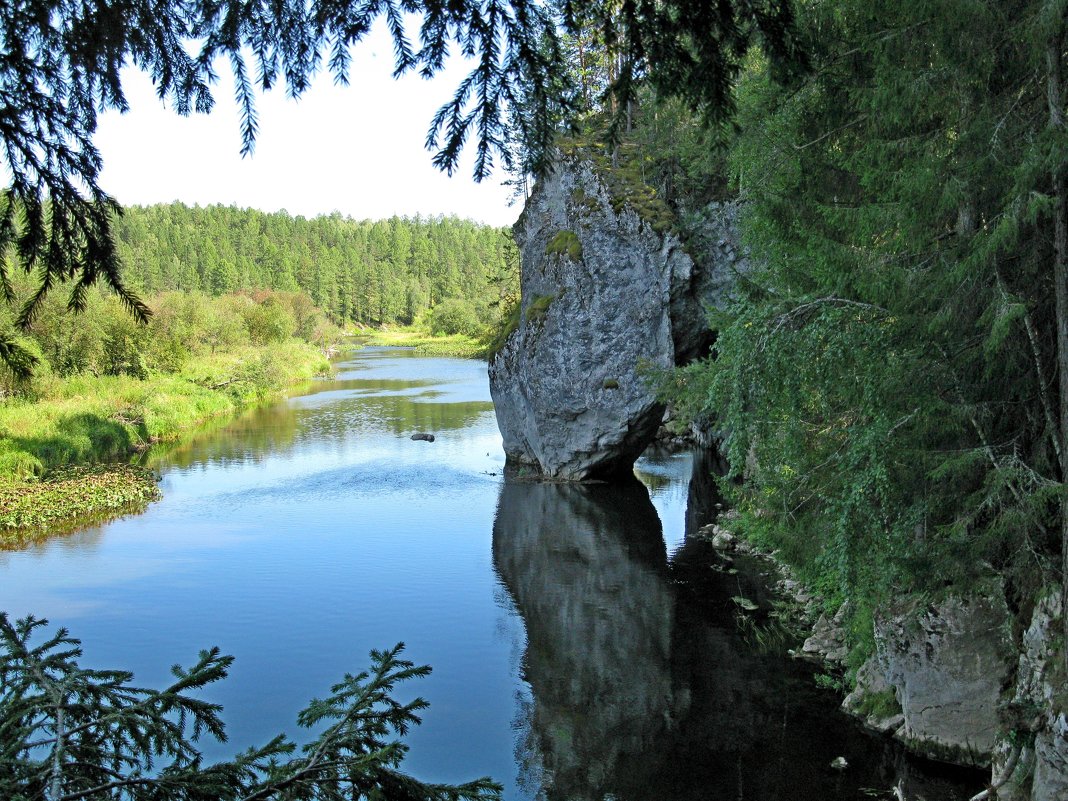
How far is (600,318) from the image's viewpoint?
28484 mm

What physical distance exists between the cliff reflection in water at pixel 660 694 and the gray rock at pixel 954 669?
0.67 m

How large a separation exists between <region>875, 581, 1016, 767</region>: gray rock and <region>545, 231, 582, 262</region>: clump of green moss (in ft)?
62.6

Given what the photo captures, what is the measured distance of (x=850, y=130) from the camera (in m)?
11.8

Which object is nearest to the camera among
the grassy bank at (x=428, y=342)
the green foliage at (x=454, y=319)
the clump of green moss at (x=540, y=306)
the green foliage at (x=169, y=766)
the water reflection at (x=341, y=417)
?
the green foliage at (x=169, y=766)

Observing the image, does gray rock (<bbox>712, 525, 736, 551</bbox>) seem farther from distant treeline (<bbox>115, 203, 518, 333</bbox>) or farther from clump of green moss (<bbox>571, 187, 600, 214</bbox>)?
distant treeline (<bbox>115, 203, 518, 333</bbox>)

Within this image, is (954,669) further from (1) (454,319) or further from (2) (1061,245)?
(1) (454,319)

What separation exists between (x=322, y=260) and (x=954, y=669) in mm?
108803

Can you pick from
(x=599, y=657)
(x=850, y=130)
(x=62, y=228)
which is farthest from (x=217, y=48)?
(x=599, y=657)

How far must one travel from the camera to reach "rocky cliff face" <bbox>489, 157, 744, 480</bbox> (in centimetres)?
2823

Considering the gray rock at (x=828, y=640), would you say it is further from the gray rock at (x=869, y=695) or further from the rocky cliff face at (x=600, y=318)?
the rocky cliff face at (x=600, y=318)

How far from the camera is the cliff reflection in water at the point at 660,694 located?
10.9 meters

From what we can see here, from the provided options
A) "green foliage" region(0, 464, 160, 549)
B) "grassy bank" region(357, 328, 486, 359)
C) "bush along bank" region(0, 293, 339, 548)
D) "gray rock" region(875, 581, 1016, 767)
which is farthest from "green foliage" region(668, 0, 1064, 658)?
"grassy bank" region(357, 328, 486, 359)

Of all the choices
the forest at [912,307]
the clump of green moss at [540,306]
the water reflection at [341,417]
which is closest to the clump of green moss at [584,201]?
the clump of green moss at [540,306]

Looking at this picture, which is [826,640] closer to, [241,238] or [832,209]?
[832,209]
